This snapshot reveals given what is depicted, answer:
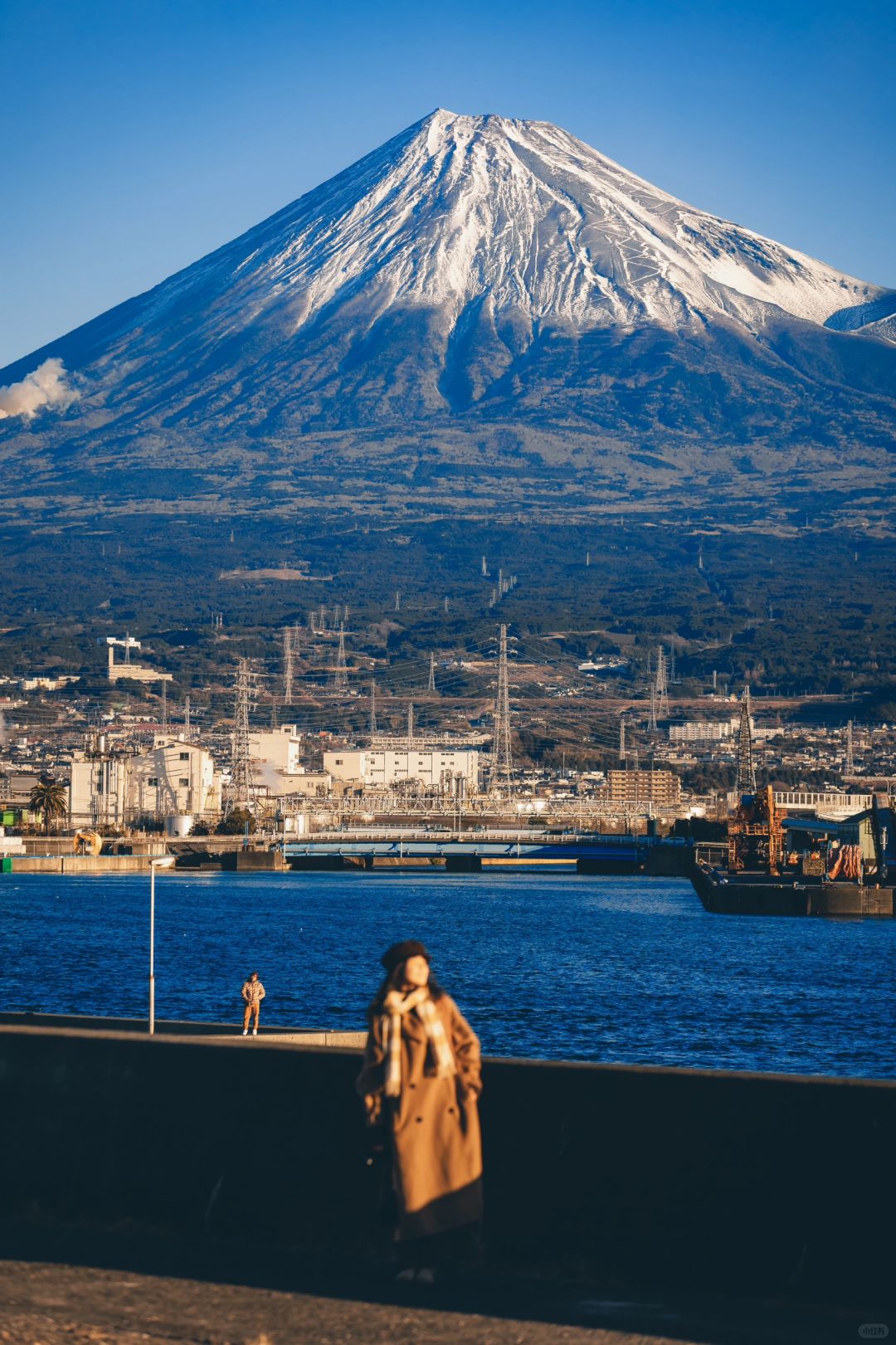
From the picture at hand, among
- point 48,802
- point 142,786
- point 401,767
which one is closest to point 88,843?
point 48,802

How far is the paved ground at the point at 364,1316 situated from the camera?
737 centimetres

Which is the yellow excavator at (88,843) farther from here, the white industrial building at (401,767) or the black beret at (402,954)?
the black beret at (402,954)

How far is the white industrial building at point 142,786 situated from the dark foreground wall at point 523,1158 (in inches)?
5451

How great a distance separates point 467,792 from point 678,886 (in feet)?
269

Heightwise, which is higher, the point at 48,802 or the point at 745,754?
the point at 745,754

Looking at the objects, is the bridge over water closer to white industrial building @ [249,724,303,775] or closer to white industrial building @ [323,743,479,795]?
white industrial building @ [323,743,479,795]

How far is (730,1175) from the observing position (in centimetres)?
809

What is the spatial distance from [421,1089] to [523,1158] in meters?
0.94

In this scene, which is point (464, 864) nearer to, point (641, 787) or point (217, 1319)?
point (641, 787)

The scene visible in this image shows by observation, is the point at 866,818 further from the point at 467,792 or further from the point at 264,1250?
the point at 264,1250

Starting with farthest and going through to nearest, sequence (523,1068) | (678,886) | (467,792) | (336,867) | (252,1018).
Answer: (467,792), (336,867), (678,886), (252,1018), (523,1068)

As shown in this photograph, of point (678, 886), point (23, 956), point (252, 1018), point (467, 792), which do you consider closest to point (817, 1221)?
point (252, 1018)

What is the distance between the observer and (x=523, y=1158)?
8.36 meters

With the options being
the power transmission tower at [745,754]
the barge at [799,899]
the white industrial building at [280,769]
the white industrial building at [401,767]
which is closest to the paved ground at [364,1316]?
the barge at [799,899]
